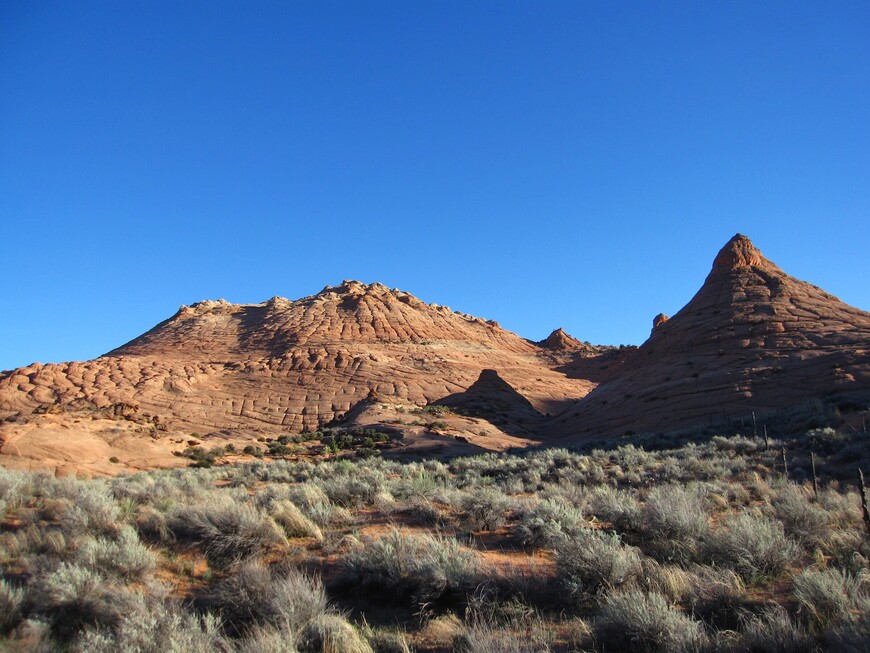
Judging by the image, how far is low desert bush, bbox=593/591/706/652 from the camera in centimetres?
443

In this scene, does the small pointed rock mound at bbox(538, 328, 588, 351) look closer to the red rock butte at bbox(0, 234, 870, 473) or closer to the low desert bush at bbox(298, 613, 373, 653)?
the red rock butte at bbox(0, 234, 870, 473)

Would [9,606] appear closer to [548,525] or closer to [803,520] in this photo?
[548,525]

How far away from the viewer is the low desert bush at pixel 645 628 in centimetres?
443

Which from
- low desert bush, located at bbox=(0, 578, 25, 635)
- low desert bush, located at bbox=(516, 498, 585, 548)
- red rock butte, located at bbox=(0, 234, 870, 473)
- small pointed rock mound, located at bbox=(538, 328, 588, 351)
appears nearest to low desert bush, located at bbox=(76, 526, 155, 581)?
low desert bush, located at bbox=(0, 578, 25, 635)

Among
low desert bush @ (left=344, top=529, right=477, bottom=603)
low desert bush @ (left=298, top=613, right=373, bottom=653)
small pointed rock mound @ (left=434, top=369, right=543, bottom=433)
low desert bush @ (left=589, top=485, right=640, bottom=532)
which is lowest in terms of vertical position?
low desert bush @ (left=298, top=613, right=373, bottom=653)

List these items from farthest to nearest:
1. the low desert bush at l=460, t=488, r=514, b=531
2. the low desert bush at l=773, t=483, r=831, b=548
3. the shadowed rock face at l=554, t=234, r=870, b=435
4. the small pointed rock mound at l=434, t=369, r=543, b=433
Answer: the small pointed rock mound at l=434, t=369, r=543, b=433, the shadowed rock face at l=554, t=234, r=870, b=435, the low desert bush at l=460, t=488, r=514, b=531, the low desert bush at l=773, t=483, r=831, b=548

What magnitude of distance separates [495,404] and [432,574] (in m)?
43.9

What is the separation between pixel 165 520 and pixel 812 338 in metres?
41.3

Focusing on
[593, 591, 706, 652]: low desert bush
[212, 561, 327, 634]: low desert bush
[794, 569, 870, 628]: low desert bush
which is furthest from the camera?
[212, 561, 327, 634]: low desert bush

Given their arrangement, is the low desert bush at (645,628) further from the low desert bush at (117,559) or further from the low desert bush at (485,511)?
the low desert bush at (117,559)

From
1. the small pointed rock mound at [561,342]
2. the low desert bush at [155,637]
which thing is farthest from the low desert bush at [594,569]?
the small pointed rock mound at [561,342]

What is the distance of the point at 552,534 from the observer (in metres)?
7.31

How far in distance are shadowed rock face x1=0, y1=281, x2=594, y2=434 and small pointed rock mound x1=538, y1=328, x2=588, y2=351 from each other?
5.93m

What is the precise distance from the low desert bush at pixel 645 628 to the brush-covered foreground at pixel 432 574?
1 cm
